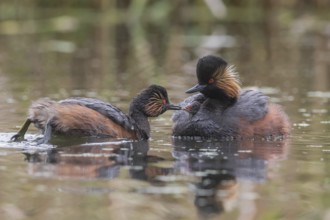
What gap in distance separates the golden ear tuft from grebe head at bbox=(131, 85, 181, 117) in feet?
1.88

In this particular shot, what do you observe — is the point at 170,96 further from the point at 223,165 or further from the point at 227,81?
the point at 223,165

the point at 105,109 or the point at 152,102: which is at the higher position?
the point at 152,102

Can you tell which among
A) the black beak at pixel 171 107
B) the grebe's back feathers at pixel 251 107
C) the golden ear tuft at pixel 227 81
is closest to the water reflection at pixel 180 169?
the grebe's back feathers at pixel 251 107

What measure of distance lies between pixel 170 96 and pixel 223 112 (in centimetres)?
314

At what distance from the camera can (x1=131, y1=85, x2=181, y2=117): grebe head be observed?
10.3m

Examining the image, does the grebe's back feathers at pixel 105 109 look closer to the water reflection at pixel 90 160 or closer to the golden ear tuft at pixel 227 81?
the water reflection at pixel 90 160

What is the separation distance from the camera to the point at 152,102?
10359 millimetres

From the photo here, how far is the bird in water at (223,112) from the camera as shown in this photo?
10.3m

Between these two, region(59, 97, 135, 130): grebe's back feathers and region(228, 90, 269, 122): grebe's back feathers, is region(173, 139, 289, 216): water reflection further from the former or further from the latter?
region(59, 97, 135, 130): grebe's back feathers

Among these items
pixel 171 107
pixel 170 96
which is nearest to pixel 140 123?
pixel 171 107

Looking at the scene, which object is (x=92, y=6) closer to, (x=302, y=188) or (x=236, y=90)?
(x=236, y=90)

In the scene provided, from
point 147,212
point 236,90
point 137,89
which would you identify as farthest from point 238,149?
point 137,89

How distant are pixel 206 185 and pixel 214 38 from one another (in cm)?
1456

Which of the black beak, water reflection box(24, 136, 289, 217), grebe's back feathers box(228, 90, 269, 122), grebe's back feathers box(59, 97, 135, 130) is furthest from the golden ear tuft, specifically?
grebe's back feathers box(59, 97, 135, 130)
